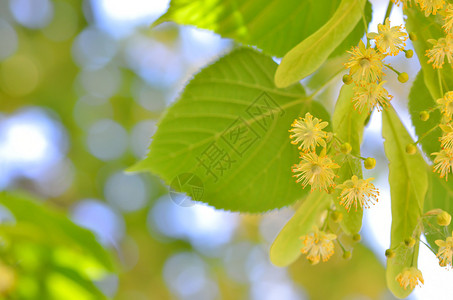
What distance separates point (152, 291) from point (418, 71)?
129 inches

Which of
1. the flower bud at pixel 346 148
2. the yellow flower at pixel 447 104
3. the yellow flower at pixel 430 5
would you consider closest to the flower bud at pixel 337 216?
the flower bud at pixel 346 148

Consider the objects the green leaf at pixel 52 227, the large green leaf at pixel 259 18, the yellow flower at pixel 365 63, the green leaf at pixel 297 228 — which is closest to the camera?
the yellow flower at pixel 365 63

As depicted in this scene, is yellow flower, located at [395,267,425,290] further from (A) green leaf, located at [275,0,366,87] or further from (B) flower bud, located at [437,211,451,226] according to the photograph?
(A) green leaf, located at [275,0,366,87]

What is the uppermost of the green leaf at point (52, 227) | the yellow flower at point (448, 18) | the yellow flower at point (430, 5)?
the green leaf at point (52, 227)

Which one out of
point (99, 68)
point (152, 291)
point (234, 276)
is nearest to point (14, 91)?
point (99, 68)

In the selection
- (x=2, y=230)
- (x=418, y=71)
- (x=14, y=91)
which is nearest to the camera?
(x=418, y=71)

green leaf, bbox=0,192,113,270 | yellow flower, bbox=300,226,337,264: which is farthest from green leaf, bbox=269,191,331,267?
green leaf, bbox=0,192,113,270

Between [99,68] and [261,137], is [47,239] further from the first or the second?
[99,68]

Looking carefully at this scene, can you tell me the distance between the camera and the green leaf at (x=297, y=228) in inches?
29.9

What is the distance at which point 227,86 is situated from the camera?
96 centimetres

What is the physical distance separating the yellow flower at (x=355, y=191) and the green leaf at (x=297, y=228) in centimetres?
7

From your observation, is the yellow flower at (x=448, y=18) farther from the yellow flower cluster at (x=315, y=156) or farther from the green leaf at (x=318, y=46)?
the yellow flower cluster at (x=315, y=156)

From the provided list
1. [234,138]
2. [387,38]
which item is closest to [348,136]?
[387,38]

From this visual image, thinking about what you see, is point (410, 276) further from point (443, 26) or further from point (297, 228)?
point (443, 26)
